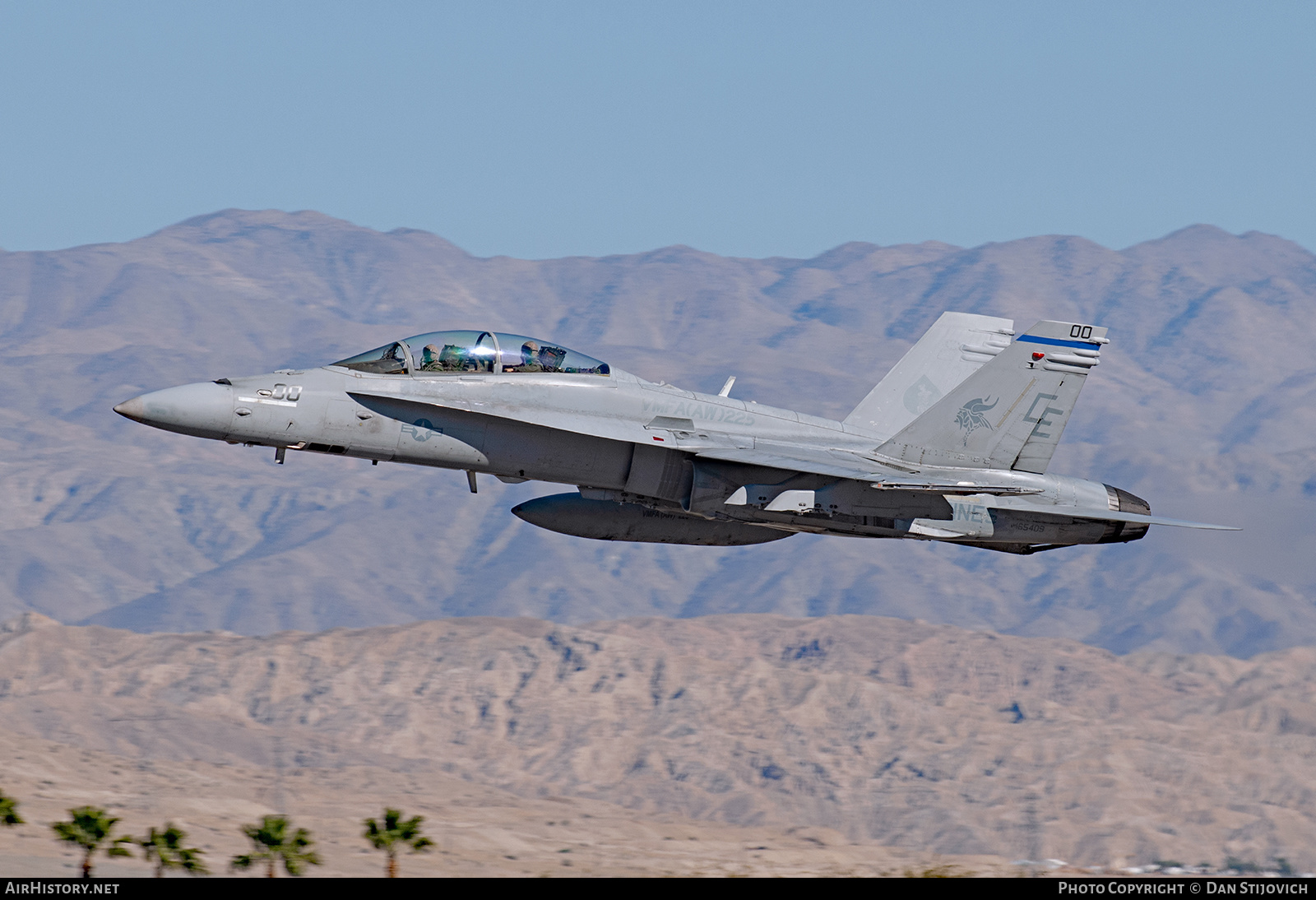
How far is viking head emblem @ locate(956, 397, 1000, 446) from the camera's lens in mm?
25031

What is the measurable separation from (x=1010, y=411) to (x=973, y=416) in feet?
1.93

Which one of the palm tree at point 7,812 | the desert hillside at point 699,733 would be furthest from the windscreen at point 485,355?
the desert hillside at point 699,733

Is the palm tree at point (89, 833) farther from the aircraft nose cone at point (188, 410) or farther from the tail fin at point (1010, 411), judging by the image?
the tail fin at point (1010, 411)

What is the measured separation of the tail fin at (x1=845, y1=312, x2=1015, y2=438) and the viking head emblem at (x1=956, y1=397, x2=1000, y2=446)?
2954 millimetres

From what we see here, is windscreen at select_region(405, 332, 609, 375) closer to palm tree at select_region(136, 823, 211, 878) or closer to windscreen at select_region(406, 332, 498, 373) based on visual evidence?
windscreen at select_region(406, 332, 498, 373)

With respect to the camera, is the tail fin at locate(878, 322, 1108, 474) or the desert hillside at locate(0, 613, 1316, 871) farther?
the desert hillside at locate(0, 613, 1316, 871)

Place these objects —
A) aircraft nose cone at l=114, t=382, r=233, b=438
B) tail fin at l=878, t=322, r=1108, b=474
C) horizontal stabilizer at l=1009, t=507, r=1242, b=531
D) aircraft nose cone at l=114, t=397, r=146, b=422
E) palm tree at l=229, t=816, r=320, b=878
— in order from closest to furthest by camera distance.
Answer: palm tree at l=229, t=816, r=320, b=878, aircraft nose cone at l=114, t=397, r=146, b=422, aircraft nose cone at l=114, t=382, r=233, b=438, horizontal stabilizer at l=1009, t=507, r=1242, b=531, tail fin at l=878, t=322, r=1108, b=474

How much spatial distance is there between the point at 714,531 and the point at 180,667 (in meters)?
107

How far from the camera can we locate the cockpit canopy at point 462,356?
22.5 m

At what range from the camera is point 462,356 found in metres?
22.6

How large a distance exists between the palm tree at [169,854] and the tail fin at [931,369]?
13.4 metres

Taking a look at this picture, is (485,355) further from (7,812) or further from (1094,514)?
(1094,514)

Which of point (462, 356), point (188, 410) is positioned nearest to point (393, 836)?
point (188, 410)

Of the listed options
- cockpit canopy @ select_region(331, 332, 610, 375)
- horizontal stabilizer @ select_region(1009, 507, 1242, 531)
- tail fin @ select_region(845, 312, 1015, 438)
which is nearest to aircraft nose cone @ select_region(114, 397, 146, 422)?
cockpit canopy @ select_region(331, 332, 610, 375)
